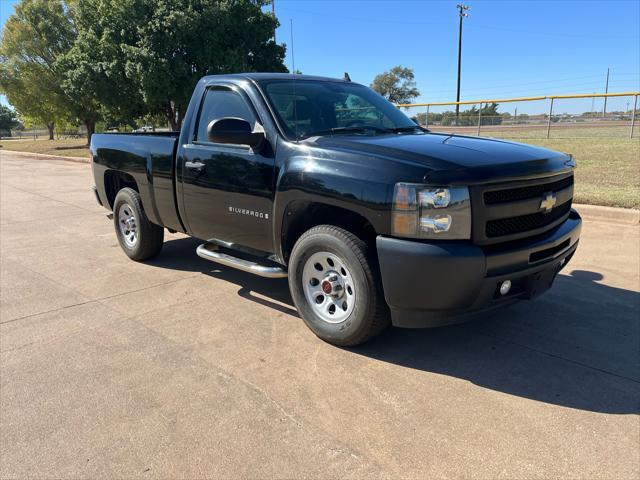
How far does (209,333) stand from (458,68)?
46.1 m

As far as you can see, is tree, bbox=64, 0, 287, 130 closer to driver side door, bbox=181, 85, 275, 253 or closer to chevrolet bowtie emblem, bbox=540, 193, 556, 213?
driver side door, bbox=181, 85, 275, 253

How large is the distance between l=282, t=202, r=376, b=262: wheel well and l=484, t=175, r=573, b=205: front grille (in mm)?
805

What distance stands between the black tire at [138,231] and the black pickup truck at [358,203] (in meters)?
0.67

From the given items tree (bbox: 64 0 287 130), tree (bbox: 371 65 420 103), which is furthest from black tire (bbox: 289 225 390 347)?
tree (bbox: 371 65 420 103)

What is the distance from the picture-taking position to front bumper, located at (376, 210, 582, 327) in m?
2.90

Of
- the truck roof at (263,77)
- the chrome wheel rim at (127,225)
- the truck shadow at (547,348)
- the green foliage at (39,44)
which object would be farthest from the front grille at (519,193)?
the green foliage at (39,44)

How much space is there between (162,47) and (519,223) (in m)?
21.6

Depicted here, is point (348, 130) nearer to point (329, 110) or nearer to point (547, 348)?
point (329, 110)

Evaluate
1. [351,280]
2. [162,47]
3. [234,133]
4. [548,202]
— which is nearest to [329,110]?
[234,133]

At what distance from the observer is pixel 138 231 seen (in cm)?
562

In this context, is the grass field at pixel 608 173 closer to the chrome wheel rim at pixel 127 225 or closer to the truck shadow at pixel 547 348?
the truck shadow at pixel 547 348

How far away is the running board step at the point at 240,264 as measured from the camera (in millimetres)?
3922

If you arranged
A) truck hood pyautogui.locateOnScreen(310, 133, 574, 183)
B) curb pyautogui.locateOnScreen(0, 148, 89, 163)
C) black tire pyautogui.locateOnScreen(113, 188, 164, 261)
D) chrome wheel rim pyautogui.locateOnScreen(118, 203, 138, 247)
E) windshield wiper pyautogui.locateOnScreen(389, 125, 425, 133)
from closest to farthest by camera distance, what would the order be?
truck hood pyautogui.locateOnScreen(310, 133, 574, 183)
windshield wiper pyautogui.locateOnScreen(389, 125, 425, 133)
black tire pyautogui.locateOnScreen(113, 188, 164, 261)
chrome wheel rim pyautogui.locateOnScreen(118, 203, 138, 247)
curb pyautogui.locateOnScreen(0, 148, 89, 163)

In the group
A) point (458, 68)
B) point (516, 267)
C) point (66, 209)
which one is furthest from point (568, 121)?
point (516, 267)
